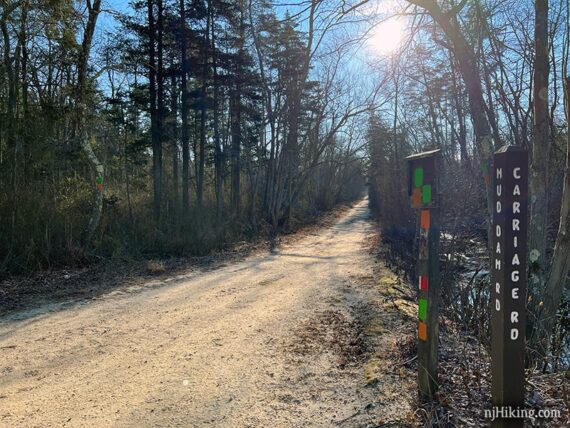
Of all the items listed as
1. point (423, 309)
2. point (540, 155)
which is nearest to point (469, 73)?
point (540, 155)

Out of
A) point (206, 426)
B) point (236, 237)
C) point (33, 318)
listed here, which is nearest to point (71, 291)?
point (33, 318)

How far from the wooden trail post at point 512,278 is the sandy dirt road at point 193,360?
1187 mm

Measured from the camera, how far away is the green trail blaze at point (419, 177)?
118 inches

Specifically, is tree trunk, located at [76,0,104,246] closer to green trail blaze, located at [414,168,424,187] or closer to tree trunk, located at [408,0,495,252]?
tree trunk, located at [408,0,495,252]

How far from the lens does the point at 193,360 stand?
4.35 meters

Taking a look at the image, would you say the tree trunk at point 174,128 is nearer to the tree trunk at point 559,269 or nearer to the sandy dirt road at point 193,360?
the sandy dirt road at point 193,360

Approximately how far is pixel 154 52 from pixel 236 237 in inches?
317

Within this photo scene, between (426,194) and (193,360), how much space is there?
2965 mm

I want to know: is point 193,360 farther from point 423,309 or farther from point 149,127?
point 149,127

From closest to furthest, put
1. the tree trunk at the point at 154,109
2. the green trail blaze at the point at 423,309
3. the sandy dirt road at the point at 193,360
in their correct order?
the green trail blaze at the point at 423,309 < the sandy dirt road at the point at 193,360 < the tree trunk at the point at 154,109

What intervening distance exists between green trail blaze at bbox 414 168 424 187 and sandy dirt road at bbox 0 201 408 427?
1826 millimetres

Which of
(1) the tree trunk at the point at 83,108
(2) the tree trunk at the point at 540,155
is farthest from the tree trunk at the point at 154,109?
(2) the tree trunk at the point at 540,155

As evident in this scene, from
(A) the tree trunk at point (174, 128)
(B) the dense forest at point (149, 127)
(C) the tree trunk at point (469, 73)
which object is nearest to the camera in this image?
(C) the tree trunk at point (469, 73)

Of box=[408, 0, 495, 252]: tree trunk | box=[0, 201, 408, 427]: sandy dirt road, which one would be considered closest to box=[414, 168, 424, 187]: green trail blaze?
box=[0, 201, 408, 427]: sandy dirt road
